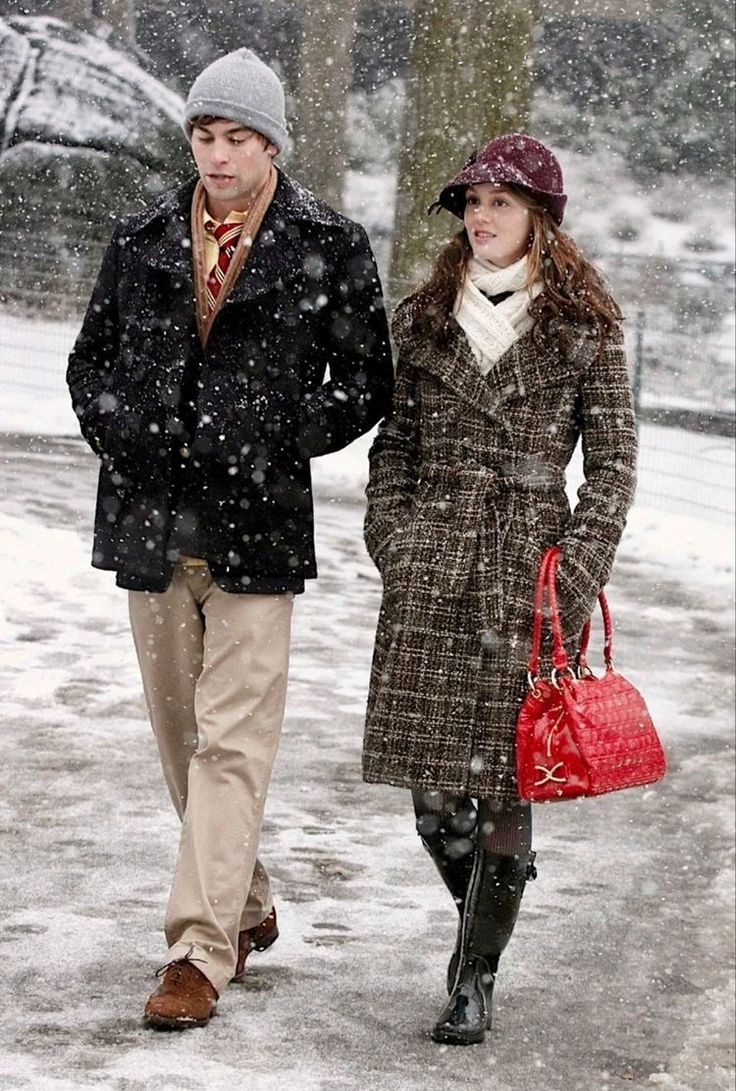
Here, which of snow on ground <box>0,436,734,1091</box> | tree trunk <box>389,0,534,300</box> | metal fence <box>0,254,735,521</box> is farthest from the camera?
metal fence <box>0,254,735,521</box>

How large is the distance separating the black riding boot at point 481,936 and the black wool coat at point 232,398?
0.75 m

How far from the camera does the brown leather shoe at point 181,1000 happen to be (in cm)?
391

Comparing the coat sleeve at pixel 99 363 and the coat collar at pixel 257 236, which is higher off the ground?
the coat collar at pixel 257 236

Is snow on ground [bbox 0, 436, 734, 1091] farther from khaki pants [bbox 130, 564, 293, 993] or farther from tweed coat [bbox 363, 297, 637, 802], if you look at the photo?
tweed coat [bbox 363, 297, 637, 802]

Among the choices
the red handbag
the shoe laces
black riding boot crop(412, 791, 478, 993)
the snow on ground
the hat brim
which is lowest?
the snow on ground

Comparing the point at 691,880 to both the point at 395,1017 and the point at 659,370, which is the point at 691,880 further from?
the point at 659,370

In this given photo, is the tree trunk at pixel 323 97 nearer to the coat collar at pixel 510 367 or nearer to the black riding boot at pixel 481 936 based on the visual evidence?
the coat collar at pixel 510 367

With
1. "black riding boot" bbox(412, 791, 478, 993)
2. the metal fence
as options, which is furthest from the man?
the metal fence

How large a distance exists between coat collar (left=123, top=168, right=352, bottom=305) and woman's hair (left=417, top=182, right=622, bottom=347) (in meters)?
0.25

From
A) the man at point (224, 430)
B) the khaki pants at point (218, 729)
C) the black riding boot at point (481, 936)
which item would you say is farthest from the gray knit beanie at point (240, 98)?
the black riding boot at point (481, 936)

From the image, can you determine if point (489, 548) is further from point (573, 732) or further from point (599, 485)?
point (573, 732)

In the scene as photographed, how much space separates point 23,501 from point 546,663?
7190 millimetres

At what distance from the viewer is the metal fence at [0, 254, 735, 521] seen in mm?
14430

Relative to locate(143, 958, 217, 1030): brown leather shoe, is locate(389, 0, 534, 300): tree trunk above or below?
above
